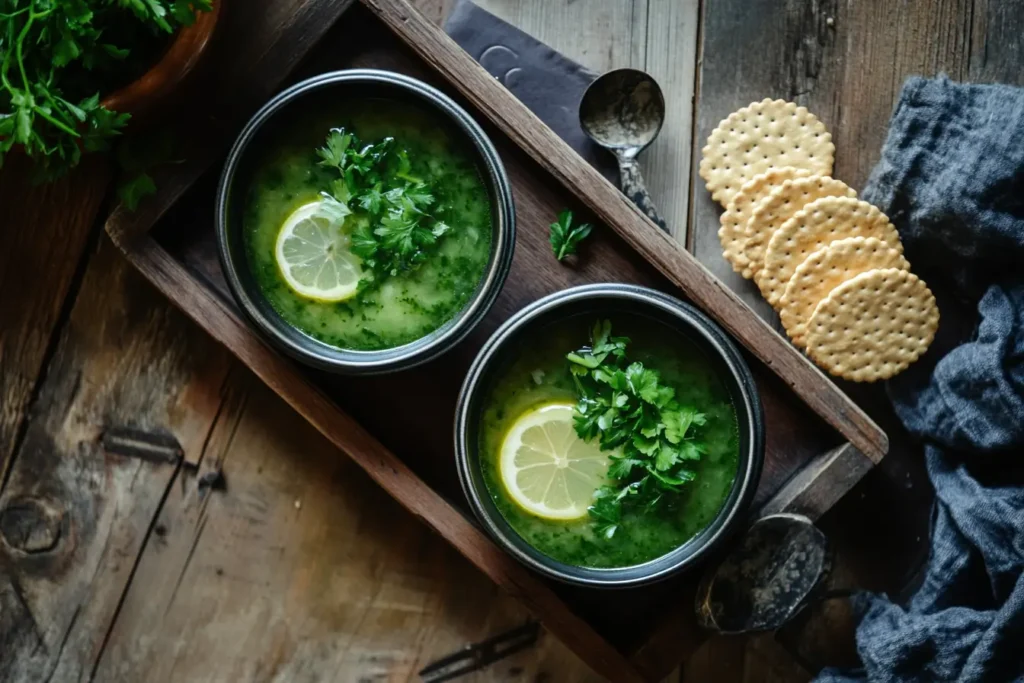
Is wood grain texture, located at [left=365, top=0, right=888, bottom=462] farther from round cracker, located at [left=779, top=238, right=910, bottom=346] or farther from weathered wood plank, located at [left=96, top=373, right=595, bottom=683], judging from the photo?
weathered wood plank, located at [left=96, top=373, right=595, bottom=683]

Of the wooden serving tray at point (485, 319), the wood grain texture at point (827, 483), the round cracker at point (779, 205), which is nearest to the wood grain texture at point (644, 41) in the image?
the round cracker at point (779, 205)

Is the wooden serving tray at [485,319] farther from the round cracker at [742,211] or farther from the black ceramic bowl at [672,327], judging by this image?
the round cracker at [742,211]

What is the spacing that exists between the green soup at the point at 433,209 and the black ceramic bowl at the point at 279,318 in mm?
28

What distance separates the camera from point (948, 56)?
1.77 meters

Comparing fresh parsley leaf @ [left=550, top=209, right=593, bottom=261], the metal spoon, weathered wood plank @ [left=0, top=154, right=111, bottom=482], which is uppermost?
the metal spoon

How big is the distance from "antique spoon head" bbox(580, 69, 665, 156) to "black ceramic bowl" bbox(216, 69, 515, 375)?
280mm

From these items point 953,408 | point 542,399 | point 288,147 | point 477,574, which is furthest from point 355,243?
point 953,408

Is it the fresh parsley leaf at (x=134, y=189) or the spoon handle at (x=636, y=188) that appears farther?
A: the spoon handle at (x=636, y=188)

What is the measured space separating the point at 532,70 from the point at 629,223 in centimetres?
35

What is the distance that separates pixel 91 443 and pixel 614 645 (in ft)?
3.22

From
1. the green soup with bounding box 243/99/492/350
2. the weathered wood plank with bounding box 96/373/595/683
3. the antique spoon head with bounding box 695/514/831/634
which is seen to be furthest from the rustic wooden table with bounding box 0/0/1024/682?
the green soup with bounding box 243/99/492/350

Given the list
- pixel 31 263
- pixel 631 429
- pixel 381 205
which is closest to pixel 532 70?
pixel 381 205

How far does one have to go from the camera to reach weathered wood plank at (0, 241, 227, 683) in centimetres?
179

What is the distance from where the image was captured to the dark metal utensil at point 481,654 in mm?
1802
